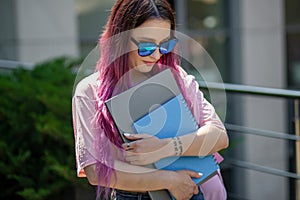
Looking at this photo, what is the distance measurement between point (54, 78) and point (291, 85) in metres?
5.63

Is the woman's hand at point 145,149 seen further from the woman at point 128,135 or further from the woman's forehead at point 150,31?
the woman's forehead at point 150,31

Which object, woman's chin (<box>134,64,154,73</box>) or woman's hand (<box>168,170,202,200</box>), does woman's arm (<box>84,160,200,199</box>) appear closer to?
woman's hand (<box>168,170,202,200</box>)

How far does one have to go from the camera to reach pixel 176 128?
5.55 ft

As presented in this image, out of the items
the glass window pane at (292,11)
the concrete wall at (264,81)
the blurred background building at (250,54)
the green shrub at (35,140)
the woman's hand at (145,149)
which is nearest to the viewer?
the woman's hand at (145,149)

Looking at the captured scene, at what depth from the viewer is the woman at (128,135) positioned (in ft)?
5.43

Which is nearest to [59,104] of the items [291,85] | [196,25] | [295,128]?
[295,128]

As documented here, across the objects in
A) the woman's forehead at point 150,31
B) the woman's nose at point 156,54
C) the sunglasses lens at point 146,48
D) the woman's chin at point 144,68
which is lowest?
the woman's chin at point 144,68

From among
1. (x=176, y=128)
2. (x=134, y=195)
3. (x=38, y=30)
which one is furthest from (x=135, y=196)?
(x=38, y=30)

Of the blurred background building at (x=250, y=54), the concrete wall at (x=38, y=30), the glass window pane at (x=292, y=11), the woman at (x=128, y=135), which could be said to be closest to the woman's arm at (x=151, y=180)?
the woman at (x=128, y=135)

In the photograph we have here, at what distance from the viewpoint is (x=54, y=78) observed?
4.26 meters

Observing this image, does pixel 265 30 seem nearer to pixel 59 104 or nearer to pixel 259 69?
Answer: pixel 259 69

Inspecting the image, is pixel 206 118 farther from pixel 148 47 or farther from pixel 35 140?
pixel 35 140

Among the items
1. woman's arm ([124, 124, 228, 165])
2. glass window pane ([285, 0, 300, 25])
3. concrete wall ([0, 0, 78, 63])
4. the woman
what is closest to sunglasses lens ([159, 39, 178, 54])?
the woman

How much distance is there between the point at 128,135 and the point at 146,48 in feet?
0.84
